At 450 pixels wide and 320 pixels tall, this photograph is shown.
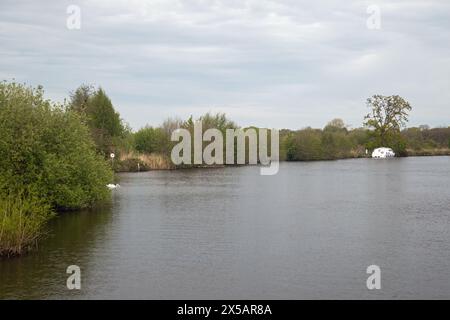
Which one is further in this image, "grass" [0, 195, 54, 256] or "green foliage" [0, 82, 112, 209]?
"green foliage" [0, 82, 112, 209]

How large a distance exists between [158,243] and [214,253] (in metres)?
2.38

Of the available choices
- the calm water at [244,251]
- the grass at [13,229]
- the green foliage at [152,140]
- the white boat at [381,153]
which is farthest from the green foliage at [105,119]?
the white boat at [381,153]

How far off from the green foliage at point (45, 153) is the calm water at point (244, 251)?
3.77 feet

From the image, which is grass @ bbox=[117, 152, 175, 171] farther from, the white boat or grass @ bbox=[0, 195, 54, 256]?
the white boat

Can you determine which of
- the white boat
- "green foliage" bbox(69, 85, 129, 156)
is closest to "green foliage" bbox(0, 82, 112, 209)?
"green foliage" bbox(69, 85, 129, 156)

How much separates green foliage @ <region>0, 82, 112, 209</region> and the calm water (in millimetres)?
1148

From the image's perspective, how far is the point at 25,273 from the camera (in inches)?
558

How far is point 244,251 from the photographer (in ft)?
55.5

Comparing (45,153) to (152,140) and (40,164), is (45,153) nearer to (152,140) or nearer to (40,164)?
(40,164)

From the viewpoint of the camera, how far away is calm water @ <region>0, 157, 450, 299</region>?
42.6 feet

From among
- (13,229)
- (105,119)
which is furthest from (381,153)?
(13,229)

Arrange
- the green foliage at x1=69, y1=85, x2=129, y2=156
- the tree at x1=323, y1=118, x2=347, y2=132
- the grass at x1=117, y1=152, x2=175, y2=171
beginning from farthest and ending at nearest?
the tree at x1=323, y1=118, x2=347, y2=132 → the grass at x1=117, y1=152, x2=175, y2=171 → the green foliage at x1=69, y1=85, x2=129, y2=156
